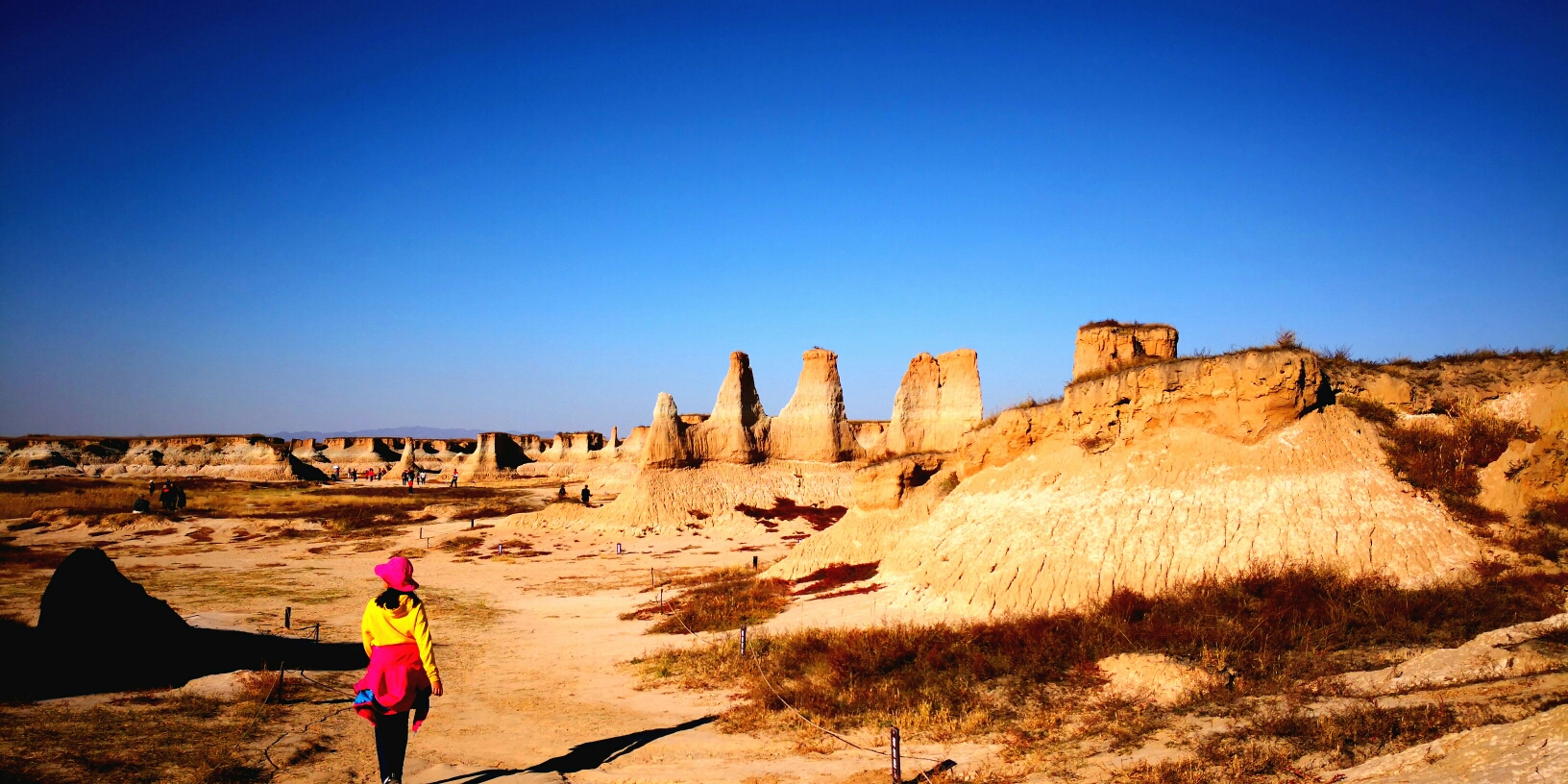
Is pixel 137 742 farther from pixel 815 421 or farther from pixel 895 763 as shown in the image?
pixel 815 421

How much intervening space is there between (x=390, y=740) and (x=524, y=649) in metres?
9.20

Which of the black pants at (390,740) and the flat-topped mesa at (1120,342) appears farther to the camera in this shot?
Result: the flat-topped mesa at (1120,342)

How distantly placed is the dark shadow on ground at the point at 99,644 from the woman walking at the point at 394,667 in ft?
15.9

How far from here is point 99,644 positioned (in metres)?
10.4

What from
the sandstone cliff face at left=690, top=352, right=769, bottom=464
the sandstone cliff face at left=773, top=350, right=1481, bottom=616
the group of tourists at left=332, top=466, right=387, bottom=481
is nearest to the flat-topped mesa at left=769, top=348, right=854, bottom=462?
the sandstone cliff face at left=690, top=352, right=769, bottom=464

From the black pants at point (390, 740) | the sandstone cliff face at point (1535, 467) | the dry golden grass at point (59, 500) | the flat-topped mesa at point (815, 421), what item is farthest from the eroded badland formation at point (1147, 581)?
the dry golden grass at point (59, 500)

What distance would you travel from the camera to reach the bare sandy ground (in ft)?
26.6

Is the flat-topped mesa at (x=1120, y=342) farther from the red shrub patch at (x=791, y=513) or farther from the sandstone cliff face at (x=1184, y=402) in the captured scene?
the red shrub patch at (x=791, y=513)

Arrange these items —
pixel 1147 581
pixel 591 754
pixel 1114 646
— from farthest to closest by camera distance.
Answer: pixel 1147 581, pixel 1114 646, pixel 591 754

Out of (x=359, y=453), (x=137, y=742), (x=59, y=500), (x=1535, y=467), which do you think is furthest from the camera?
(x=359, y=453)

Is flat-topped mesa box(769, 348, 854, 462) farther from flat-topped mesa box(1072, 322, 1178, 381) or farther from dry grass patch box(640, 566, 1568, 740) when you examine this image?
dry grass patch box(640, 566, 1568, 740)

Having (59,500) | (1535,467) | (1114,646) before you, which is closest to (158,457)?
(59,500)

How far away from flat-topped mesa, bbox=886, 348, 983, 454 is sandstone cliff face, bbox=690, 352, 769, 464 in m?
7.34

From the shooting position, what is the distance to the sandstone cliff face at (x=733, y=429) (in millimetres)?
42469
